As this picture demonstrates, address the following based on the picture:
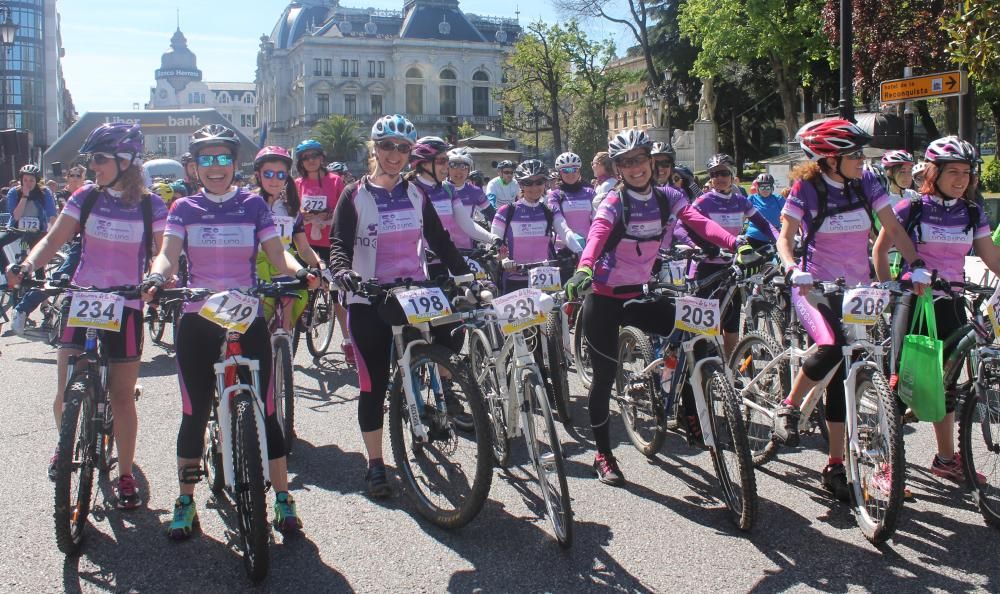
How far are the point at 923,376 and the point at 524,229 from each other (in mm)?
4513

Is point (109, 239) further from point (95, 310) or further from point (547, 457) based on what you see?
point (547, 457)

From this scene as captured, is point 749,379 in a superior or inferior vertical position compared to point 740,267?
inferior

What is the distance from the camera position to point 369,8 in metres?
121

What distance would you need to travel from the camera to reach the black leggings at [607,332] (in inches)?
227

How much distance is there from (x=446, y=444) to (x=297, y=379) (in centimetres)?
441

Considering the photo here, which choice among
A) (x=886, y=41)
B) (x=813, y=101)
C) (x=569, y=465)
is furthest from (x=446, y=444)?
(x=813, y=101)

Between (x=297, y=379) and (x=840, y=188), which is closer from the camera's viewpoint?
(x=840, y=188)

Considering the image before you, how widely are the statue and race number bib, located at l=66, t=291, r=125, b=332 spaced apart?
43.8 meters

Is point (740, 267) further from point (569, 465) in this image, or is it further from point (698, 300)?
point (569, 465)

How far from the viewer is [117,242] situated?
5.36 metres

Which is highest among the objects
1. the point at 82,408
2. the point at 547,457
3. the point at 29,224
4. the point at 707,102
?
the point at 707,102

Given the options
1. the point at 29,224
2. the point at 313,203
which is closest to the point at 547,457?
the point at 313,203

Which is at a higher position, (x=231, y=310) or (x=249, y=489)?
(x=231, y=310)

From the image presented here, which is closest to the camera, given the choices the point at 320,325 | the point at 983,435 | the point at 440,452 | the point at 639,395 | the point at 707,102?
the point at 983,435
